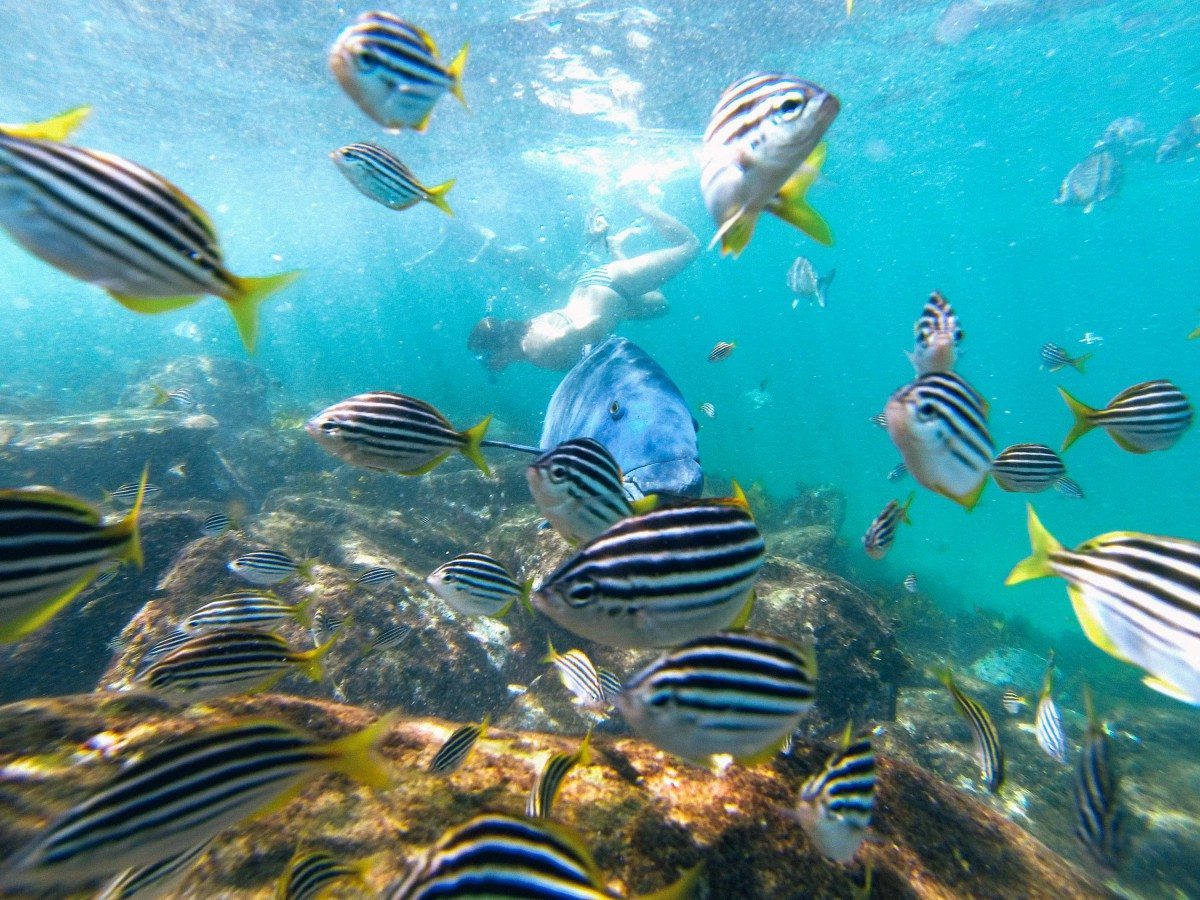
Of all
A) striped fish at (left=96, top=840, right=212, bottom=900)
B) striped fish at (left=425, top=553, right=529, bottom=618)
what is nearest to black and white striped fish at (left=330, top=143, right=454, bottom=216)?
striped fish at (left=425, top=553, right=529, bottom=618)

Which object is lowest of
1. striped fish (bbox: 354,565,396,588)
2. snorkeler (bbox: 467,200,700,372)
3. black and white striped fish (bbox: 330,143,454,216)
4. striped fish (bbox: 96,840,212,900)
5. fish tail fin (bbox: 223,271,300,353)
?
striped fish (bbox: 354,565,396,588)

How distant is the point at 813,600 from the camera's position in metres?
5.82

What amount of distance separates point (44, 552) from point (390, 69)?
9.82 ft

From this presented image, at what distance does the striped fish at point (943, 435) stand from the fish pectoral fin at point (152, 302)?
2.57 metres

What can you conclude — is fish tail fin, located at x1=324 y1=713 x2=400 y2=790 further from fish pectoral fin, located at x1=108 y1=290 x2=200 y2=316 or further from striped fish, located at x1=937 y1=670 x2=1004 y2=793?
striped fish, located at x1=937 y1=670 x2=1004 y2=793

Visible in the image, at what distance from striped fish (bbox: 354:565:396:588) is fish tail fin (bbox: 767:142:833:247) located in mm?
5244

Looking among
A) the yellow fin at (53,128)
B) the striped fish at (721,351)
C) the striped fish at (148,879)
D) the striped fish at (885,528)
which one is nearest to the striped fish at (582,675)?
the striped fish at (148,879)

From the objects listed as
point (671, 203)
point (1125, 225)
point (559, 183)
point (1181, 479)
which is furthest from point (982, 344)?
point (559, 183)

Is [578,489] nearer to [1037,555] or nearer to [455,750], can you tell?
[455,750]

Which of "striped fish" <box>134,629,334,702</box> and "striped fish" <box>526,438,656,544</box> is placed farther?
"striped fish" <box>134,629,334,702</box>

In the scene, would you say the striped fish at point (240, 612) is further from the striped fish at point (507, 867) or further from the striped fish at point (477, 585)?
the striped fish at point (507, 867)

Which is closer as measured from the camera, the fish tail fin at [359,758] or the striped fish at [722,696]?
the fish tail fin at [359,758]

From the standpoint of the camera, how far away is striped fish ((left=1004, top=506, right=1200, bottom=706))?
5.42 ft

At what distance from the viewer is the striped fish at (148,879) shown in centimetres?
157
